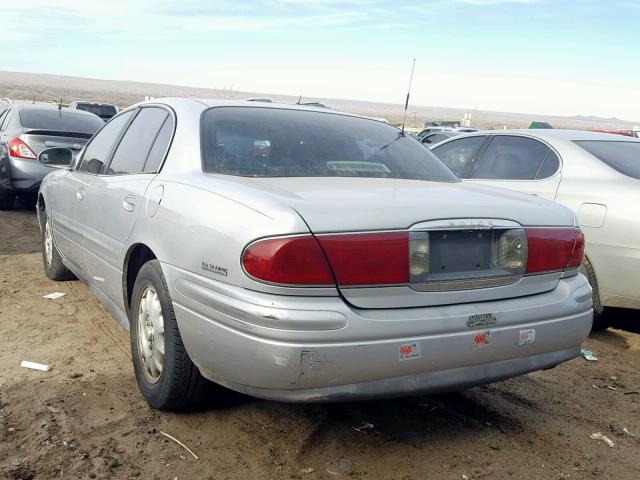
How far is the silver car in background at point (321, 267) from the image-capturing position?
2.49 m

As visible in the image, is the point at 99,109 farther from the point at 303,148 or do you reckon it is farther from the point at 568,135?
the point at 303,148

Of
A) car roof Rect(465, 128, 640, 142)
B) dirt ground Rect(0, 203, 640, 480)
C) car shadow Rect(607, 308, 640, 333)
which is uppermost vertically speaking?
car roof Rect(465, 128, 640, 142)

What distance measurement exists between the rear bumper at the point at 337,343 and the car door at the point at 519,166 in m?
2.76

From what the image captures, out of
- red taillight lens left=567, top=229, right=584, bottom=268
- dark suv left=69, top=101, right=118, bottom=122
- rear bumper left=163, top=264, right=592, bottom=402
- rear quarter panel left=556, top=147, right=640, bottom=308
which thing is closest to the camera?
rear bumper left=163, top=264, right=592, bottom=402

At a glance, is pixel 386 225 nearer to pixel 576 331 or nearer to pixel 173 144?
pixel 576 331

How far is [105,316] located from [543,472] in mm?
3342

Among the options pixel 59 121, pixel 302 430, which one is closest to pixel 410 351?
pixel 302 430

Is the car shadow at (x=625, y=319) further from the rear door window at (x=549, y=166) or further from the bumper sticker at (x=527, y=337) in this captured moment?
the bumper sticker at (x=527, y=337)

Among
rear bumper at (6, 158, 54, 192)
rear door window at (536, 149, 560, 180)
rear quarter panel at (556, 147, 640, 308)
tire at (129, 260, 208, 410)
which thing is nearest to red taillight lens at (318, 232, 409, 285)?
tire at (129, 260, 208, 410)

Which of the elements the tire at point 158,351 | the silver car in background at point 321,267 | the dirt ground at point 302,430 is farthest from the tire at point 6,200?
the tire at point 158,351

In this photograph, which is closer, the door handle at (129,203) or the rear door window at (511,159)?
the door handle at (129,203)

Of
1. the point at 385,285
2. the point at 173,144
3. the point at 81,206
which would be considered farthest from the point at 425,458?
the point at 81,206

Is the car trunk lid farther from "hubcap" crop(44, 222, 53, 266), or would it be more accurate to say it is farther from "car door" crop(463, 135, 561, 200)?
"hubcap" crop(44, 222, 53, 266)

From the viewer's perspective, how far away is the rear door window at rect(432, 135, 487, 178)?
629 centimetres
